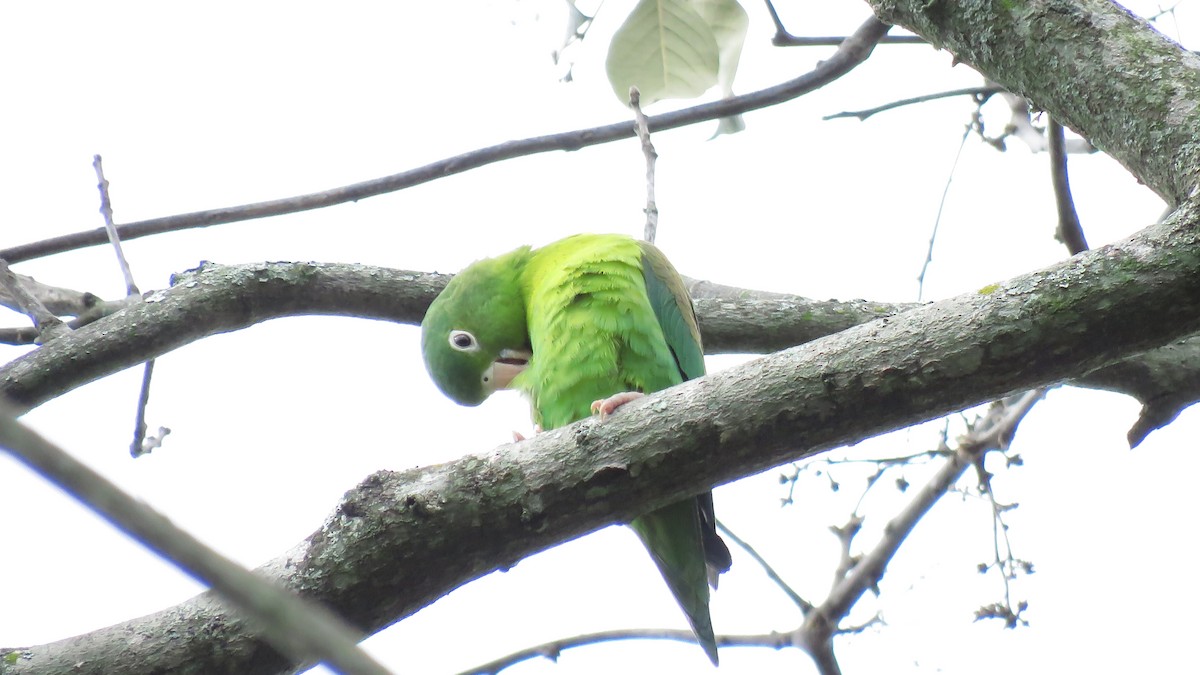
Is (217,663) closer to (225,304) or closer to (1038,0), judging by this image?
(225,304)

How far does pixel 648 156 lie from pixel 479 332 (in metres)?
0.98

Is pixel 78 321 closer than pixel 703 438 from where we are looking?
No

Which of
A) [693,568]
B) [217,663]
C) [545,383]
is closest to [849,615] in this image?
[693,568]

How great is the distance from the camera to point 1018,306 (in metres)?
1.79

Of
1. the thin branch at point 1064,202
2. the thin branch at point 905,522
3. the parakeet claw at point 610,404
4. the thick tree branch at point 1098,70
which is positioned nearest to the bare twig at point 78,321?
the parakeet claw at point 610,404

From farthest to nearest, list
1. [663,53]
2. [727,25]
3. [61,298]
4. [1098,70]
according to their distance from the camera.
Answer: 1. [727,25]
2. [663,53]
3. [61,298]
4. [1098,70]

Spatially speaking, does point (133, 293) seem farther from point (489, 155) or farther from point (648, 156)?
point (648, 156)

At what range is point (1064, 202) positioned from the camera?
10.3ft

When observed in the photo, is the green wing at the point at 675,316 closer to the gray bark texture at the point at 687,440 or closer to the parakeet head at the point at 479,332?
the parakeet head at the point at 479,332

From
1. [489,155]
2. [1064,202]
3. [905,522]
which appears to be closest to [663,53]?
[489,155]

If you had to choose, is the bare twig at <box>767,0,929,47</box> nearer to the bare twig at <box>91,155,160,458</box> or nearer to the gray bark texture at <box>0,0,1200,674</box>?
the gray bark texture at <box>0,0,1200,674</box>

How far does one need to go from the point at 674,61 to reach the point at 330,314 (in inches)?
60.7

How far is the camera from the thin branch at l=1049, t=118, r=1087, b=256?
3135mm

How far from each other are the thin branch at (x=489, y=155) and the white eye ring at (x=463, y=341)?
599mm
